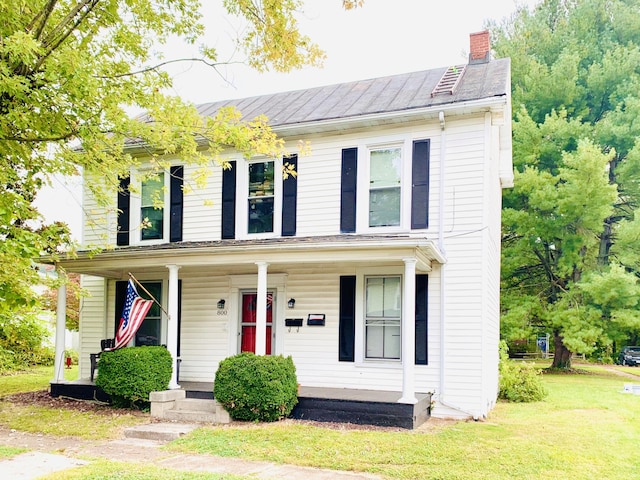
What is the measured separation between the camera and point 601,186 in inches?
702

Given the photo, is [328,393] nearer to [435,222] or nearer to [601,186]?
[435,222]

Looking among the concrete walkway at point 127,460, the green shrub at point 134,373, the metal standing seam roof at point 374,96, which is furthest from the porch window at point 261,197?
the concrete walkway at point 127,460

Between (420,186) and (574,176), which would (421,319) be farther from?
(574,176)

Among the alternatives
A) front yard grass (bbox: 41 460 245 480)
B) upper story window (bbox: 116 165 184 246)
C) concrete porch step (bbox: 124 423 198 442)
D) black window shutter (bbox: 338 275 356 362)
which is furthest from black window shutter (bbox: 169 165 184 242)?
front yard grass (bbox: 41 460 245 480)

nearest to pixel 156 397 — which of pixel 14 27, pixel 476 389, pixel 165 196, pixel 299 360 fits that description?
pixel 299 360

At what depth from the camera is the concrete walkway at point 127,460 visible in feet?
22.0

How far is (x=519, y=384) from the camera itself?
1291 centimetres

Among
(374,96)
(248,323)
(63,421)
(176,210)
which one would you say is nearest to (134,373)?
(63,421)

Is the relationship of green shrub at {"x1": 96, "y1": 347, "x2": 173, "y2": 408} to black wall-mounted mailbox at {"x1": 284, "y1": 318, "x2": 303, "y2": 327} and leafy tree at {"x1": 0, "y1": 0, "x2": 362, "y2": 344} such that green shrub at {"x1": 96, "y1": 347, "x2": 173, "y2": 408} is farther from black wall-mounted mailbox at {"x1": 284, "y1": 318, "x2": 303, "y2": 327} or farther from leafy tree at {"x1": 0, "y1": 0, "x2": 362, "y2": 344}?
leafy tree at {"x1": 0, "y1": 0, "x2": 362, "y2": 344}

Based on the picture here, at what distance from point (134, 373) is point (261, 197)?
13.4ft

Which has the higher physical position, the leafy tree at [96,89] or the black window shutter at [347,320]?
the leafy tree at [96,89]

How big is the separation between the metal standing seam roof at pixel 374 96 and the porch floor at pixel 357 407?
4958 mm

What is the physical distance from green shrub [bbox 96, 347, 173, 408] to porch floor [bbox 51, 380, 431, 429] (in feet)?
2.09

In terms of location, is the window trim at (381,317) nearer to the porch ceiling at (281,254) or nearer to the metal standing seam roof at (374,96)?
the porch ceiling at (281,254)
